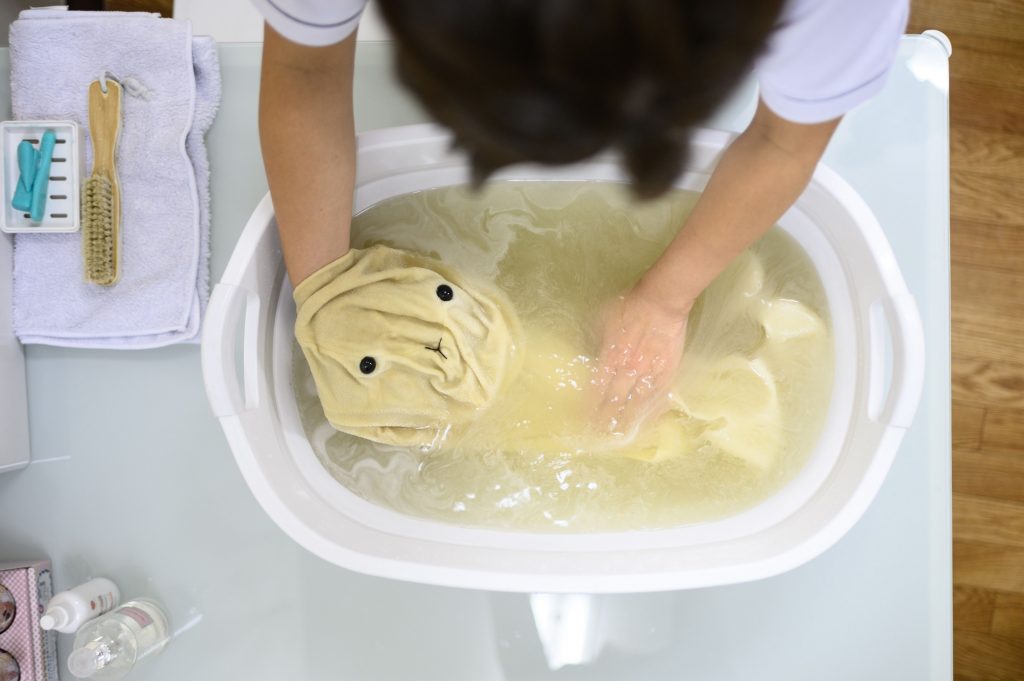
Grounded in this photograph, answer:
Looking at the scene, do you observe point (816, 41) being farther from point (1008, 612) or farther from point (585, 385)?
point (1008, 612)

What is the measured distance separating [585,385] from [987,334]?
846 mm

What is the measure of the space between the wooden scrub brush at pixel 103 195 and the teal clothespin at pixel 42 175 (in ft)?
0.14

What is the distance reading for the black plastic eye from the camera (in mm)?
930

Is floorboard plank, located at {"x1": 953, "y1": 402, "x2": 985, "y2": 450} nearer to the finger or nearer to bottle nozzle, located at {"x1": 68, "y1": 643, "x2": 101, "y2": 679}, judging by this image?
the finger

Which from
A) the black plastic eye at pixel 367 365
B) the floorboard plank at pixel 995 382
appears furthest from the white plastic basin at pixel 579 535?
the floorboard plank at pixel 995 382

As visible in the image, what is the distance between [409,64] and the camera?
1.35ft

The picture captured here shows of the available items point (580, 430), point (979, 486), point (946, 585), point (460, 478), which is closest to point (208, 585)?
point (460, 478)

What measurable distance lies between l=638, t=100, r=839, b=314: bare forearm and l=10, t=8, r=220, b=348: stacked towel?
1.93 feet

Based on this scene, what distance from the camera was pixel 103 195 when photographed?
0.92 metres

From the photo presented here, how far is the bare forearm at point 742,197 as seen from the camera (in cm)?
71

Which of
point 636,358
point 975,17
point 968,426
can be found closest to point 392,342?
point 636,358

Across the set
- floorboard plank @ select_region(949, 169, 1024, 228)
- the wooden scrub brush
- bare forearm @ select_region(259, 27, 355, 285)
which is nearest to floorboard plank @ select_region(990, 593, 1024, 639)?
floorboard plank @ select_region(949, 169, 1024, 228)

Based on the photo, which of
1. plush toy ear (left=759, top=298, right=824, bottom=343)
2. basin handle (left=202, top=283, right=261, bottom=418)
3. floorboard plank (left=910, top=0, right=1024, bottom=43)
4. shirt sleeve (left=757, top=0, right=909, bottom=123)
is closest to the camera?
shirt sleeve (left=757, top=0, right=909, bottom=123)

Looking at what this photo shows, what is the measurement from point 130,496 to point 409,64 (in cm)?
79
